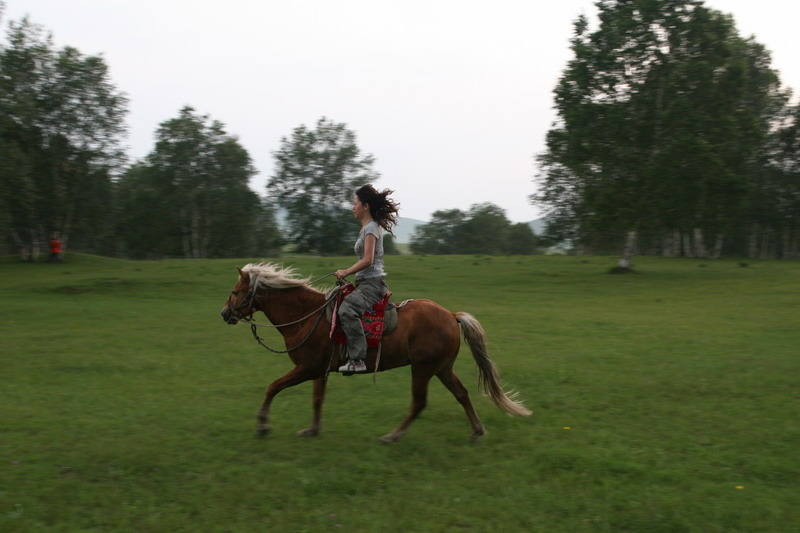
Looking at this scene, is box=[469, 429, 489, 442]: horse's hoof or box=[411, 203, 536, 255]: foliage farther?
box=[411, 203, 536, 255]: foliage

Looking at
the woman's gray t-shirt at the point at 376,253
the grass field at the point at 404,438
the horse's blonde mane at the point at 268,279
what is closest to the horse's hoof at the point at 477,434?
the grass field at the point at 404,438

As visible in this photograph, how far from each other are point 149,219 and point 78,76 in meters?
23.0

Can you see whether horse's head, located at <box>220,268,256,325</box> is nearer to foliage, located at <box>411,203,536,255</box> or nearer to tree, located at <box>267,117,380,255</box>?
tree, located at <box>267,117,380,255</box>

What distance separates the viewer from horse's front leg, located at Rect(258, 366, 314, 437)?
304 inches

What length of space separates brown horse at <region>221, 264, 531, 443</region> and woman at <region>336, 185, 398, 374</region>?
0.95 feet

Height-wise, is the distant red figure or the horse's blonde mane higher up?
the horse's blonde mane

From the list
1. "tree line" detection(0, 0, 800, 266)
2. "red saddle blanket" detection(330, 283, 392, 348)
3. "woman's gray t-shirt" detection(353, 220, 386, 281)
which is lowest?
"red saddle blanket" detection(330, 283, 392, 348)

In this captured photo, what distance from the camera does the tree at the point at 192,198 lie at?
58.8m

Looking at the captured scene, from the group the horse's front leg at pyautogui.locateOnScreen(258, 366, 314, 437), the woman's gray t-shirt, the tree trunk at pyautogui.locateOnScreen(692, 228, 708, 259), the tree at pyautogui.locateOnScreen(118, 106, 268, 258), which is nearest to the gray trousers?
the woman's gray t-shirt

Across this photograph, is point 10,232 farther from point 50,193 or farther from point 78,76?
point 78,76

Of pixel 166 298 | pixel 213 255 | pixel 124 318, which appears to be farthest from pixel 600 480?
pixel 213 255

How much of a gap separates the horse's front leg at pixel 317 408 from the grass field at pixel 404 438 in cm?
18

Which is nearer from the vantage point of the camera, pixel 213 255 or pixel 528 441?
pixel 528 441

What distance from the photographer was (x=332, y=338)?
7.71 metres
